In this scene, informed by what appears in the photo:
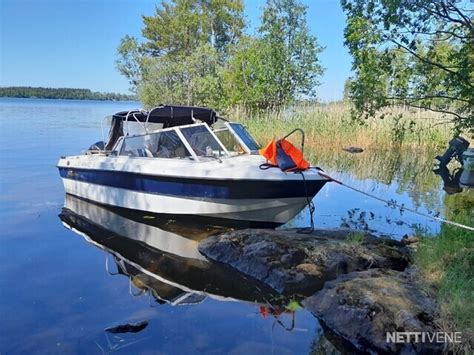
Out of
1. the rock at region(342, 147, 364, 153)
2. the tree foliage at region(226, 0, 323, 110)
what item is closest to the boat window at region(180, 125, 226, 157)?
the rock at region(342, 147, 364, 153)

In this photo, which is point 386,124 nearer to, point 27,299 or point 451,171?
point 451,171

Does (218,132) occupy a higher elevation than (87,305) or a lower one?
higher

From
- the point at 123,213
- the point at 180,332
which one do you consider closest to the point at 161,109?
the point at 123,213

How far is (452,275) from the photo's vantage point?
4020mm

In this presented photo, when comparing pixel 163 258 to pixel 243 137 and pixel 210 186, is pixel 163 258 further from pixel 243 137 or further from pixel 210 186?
pixel 243 137

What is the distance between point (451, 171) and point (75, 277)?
11.0 metres

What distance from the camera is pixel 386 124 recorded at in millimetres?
17328

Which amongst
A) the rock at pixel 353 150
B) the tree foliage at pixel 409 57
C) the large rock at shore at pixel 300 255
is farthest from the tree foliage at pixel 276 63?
the large rock at shore at pixel 300 255

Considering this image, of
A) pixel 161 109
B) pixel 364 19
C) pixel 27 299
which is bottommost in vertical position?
pixel 27 299

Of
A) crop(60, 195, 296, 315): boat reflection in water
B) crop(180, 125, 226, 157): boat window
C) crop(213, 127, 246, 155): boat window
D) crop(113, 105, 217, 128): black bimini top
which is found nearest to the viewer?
crop(60, 195, 296, 315): boat reflection in water

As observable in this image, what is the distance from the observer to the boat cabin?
23.6 feet

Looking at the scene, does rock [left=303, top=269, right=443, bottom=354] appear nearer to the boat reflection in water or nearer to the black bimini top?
the boat reflection in water

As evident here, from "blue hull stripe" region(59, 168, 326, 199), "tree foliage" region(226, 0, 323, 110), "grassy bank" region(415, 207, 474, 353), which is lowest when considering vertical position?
"grassy bank" region(415, 207, 474, 353)

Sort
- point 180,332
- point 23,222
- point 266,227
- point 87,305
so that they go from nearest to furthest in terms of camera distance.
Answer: point 180,332
point 87,305
point 266,227
point 23,222
